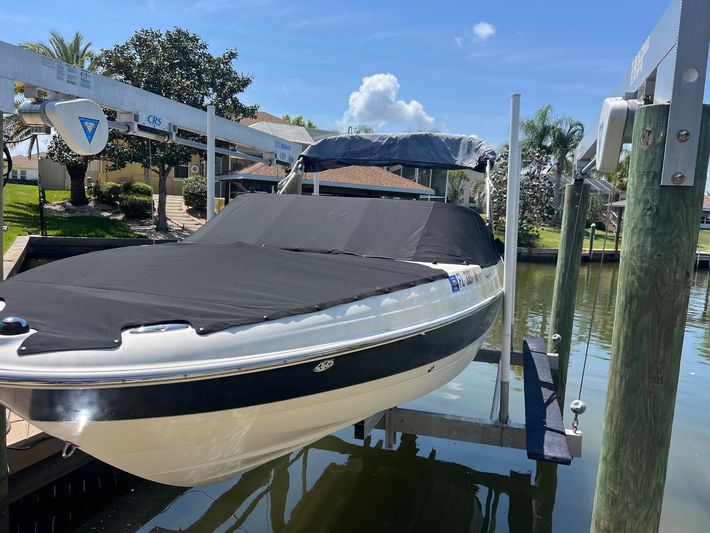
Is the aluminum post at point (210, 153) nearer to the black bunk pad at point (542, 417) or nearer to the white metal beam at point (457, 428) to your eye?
the white metal beam at point (457, 428)

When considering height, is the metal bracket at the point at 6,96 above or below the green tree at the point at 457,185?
below

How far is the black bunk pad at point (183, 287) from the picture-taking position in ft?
7.93

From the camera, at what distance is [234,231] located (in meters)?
4.40

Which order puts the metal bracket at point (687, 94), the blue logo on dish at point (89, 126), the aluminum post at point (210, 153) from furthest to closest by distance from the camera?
1. the aluminum post at point (210, 153)
2. the blue logo on dish at point (89, 126)
3. the metal bracket at point (687, 94)

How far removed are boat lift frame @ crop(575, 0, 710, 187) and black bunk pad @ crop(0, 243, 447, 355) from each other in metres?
1.52

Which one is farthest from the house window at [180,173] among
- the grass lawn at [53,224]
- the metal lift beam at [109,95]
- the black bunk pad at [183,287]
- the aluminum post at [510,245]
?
the aluminum post at [510,245]

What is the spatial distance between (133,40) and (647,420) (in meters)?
23.7

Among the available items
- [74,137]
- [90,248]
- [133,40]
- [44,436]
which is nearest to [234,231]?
[74,137]

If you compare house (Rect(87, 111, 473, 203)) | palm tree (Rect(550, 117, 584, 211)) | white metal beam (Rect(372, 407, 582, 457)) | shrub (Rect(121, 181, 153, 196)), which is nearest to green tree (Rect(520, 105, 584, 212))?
palm tree (Rect(550, 117, 584, 211))

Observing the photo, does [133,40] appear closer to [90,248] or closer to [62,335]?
[90,248]

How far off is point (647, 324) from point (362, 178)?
23.3 m

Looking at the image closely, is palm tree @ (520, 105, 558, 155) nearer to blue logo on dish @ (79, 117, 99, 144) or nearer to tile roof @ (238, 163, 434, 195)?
tile roof @ (238, 163, 434, 195)

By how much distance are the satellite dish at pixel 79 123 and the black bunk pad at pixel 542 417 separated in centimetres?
355

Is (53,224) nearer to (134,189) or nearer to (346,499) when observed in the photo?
(134,189)
